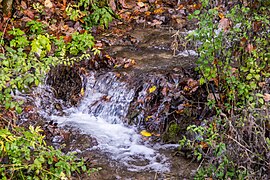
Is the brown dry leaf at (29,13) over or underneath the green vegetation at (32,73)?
over

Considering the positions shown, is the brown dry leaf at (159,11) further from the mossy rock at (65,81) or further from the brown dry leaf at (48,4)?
the mossy rock at (65,81)

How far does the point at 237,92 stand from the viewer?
187 inches

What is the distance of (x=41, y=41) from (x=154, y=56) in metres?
1.90

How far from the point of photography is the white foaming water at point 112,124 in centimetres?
506

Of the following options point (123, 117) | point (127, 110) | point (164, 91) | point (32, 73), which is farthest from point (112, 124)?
point (32, 73)

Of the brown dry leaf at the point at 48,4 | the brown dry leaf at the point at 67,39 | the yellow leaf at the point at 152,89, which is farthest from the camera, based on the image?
the brown dry leaf at the point at 48,4

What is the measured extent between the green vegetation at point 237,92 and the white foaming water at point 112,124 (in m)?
0.73

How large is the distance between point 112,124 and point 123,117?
7.5 inches

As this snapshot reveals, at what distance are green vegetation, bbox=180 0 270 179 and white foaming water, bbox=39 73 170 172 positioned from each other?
0.73 meters

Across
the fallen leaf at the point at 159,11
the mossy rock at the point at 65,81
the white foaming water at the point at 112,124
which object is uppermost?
the fallen leaf at the point at 159,11

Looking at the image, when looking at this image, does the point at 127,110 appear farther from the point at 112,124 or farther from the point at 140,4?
the point at 140,4

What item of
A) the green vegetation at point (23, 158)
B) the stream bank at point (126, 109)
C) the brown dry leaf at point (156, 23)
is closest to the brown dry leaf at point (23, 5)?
the stream bank at point (126, 109)

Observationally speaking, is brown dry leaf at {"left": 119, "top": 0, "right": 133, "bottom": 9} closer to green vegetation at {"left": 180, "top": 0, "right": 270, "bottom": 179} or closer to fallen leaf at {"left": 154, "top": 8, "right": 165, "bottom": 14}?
fallen leaf at {"left": 154, "top": 8, "right": 165, "bottom": 14}

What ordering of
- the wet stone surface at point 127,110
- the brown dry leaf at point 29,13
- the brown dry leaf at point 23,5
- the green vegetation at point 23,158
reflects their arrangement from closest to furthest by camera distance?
the green vegetation at point 23,158 → the wet stone surface at point 127,110 → the brown dry leaf at point 29,13 → the brown dry leaf at point 23,5
